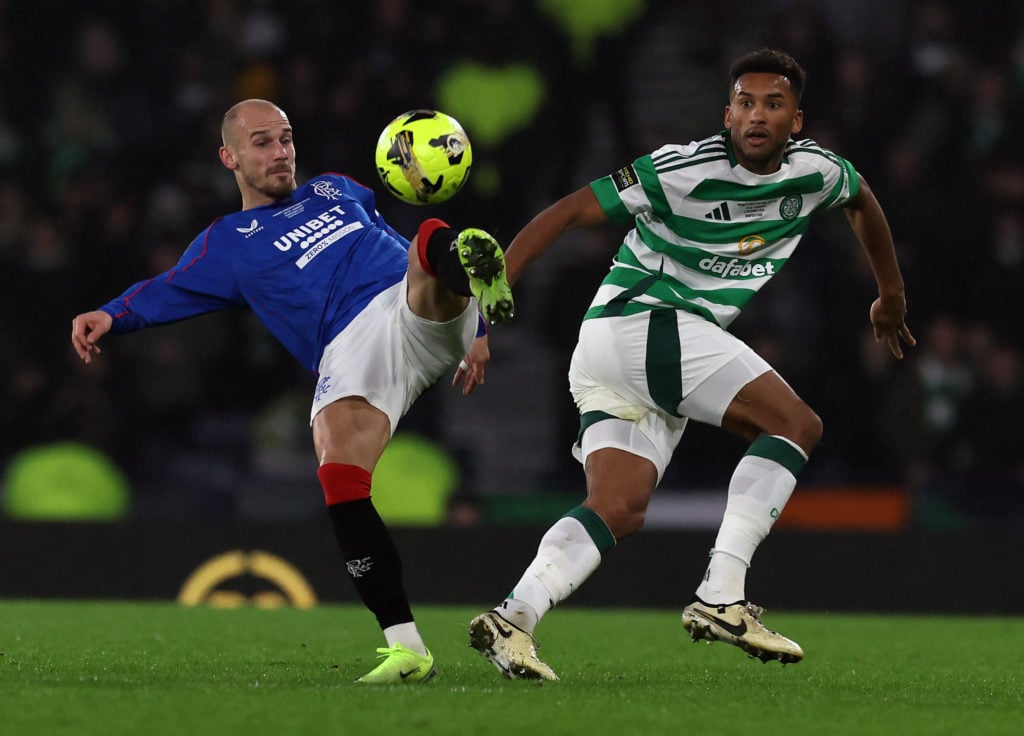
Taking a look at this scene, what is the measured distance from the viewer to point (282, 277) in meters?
5.23

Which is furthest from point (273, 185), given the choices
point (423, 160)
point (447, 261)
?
point (447, 261)

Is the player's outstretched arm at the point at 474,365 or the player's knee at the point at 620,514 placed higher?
the player's outstretched arm at the point at 474,365

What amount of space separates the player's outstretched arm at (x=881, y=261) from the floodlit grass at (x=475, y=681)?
1.19 meters

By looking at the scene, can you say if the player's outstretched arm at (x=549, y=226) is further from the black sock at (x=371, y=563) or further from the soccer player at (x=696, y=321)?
the black sock at (x=371, y=563)

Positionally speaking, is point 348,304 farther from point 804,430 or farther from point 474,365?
point 804,430

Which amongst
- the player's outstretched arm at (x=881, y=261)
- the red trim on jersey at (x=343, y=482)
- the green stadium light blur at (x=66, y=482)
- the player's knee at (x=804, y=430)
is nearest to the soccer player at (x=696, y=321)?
the player's knee at (x=804, y=430)

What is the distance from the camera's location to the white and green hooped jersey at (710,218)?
507cm

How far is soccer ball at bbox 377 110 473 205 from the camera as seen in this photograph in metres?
5.05

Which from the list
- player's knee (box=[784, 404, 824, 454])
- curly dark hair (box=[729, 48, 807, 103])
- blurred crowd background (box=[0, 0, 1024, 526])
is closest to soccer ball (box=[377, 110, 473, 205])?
curly dark hair (box=[729, 48, 807, 103])

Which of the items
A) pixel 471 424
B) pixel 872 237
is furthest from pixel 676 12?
pixel 872 237

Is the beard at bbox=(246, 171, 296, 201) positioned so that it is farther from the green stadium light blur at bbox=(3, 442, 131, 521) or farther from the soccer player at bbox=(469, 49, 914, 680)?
the green stadium light blur at bbox=(3, 442, 131, 521)

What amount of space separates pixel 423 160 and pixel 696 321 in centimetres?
100

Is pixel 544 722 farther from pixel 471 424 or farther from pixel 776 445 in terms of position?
pixel 471 424

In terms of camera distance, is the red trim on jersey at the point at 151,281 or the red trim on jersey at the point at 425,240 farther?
the red trim on jersey at the point at 151,281
